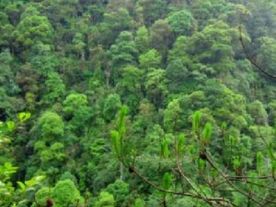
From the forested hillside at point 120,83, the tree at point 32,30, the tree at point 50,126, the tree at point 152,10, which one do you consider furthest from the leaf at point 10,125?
the tree at point 152,10

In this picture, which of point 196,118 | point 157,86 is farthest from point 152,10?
point 196,118

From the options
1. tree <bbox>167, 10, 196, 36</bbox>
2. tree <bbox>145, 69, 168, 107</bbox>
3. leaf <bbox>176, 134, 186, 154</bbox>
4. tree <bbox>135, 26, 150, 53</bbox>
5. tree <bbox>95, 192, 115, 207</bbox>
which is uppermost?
tree <bbox>167, 10, 196, 36</bbox>

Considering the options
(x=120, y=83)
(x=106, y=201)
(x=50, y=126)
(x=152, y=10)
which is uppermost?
(x=152, y=10)

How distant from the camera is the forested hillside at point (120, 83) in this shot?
11.1m

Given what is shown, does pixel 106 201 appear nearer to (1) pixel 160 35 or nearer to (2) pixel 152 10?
(1) pixel 160 35

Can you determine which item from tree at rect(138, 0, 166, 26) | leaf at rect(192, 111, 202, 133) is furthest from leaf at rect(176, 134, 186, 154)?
tree at rect(138, 0, 166, 26)

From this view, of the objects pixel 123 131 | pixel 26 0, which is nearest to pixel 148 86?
pixel 26 0

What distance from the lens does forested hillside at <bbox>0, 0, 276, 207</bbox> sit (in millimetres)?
11125

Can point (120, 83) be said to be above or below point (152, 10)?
below

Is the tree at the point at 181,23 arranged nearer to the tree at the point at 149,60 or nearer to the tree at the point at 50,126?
the tree at the point at 149,60

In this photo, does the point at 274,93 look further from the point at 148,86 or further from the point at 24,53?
the point at 24,53

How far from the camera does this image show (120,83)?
14898 mm

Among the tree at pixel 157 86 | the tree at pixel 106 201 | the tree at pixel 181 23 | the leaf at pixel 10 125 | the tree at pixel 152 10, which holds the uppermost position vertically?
the tree at pixel 152 10

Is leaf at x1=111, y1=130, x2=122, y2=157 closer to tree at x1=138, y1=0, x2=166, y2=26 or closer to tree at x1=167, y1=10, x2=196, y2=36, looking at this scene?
tree at x1=167, y1=10, x2=196, y2=36
